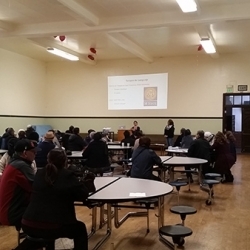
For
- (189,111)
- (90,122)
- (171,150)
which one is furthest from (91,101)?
(171,150)

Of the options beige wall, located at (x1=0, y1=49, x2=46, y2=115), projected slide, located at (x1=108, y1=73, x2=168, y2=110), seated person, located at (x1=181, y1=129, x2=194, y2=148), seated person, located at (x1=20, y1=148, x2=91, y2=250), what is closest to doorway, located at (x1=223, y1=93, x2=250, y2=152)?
projected slide, located at (x1=108, y1=73, x2=168, y2=110)

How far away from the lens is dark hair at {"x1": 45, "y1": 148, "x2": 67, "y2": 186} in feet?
8.16

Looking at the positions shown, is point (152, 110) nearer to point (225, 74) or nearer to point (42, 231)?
point (225, 74)

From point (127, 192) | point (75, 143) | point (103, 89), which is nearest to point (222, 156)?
point (75, 143)

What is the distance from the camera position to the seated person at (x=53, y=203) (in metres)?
2.46

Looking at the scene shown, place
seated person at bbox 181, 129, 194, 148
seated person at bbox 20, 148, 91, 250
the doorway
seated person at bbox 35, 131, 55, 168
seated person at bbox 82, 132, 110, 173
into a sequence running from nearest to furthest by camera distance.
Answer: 1. seated person at bbox 20, 148, 91, 250
2. seated person at bbox 35, 131, 55, 168
3. seated person at bbox 82, 132, 110, 173
4. seated person at bbox 181, 129, 194, 148
5. the doorway

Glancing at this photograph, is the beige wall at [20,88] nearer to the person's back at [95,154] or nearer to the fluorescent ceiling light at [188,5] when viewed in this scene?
the person's back at [95,154]

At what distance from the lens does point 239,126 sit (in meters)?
13.5

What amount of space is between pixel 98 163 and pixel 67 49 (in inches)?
286

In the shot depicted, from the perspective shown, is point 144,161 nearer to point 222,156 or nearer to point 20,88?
point 222,156

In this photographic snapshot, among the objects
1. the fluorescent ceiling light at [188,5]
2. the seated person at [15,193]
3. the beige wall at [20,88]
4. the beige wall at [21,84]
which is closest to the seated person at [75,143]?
the fluorescent ceiling light at [188,5]

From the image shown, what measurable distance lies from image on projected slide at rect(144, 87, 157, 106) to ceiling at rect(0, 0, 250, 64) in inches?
100

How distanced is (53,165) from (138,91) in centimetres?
1197

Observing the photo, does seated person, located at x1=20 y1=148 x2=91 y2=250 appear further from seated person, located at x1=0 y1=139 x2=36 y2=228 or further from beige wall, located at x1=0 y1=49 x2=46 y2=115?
beige wall, located at x1=0 y1=49 x2=46 y2=115
